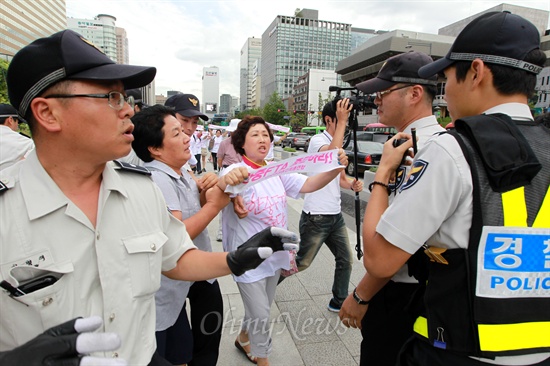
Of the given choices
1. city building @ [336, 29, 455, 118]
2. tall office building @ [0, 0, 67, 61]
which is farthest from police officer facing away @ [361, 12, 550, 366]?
tall office building @ [0, 0, 67, 61]

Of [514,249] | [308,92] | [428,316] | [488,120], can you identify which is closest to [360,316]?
[428,316]

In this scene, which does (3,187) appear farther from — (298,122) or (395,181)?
(298,122)

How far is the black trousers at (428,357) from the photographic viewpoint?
43.9 inches

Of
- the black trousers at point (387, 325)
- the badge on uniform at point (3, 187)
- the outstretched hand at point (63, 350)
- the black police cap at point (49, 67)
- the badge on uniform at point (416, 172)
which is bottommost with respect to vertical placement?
the black trousers at point (387, 325)

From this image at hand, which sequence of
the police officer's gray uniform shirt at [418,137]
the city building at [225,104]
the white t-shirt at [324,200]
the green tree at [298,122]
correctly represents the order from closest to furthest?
the police officer's gray uniform shirt at [418,137], the white t-shirt at [324,200], the green tree at [298,122], the city building at [225,104]

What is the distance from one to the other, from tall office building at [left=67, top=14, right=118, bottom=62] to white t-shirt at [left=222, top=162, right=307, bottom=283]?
213ft

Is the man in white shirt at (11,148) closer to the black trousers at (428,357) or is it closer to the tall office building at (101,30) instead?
the black trousers at (428,357)

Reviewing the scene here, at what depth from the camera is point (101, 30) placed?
2645 inches

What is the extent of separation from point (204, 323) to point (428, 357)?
5.40 ft

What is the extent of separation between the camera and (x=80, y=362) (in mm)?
809

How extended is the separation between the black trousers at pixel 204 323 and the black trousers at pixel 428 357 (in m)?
1.45

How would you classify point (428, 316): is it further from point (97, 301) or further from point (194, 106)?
point (194, 106)

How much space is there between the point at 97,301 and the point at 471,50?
5.48ft

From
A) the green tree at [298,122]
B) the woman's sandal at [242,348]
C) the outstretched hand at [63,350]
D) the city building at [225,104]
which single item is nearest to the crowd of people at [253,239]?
the outstretched hand at [63,350]
